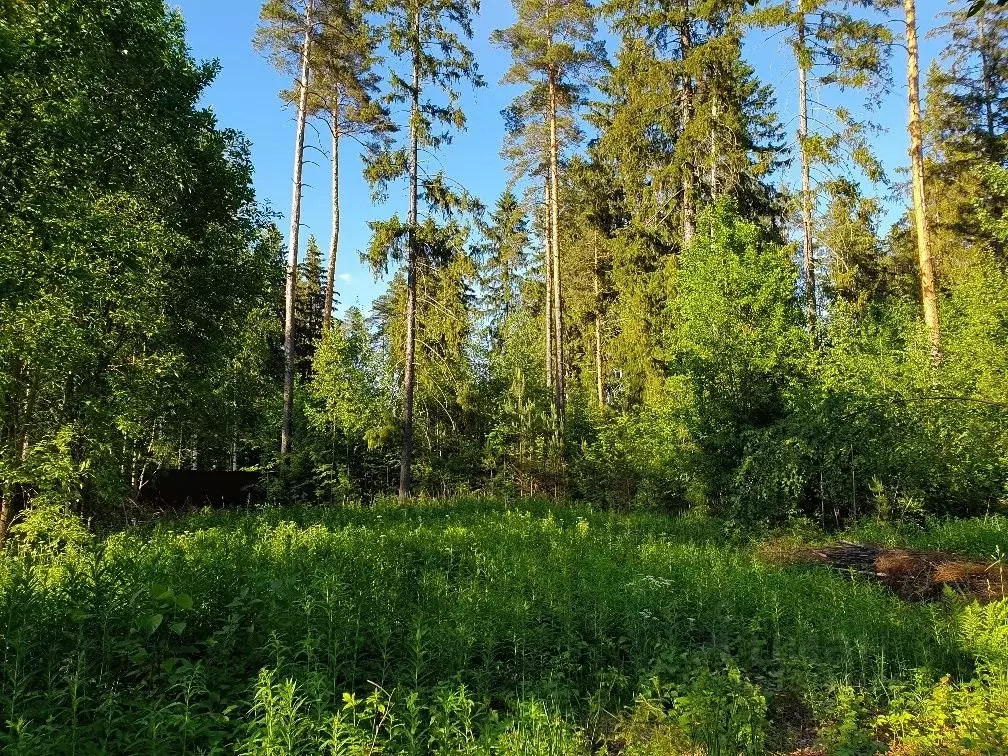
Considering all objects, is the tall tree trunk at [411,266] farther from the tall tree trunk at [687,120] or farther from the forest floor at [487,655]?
the forest floor at [487,655]

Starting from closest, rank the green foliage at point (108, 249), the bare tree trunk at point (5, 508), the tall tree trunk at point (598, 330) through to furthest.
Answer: the green foliage at point (108, 249) < the bare tree trunk at point (5, 508) < the tall tree trunk at point (598, 330)

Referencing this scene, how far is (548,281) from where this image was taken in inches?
863

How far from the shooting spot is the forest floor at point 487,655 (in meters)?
3.16

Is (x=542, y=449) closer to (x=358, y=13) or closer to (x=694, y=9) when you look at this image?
(x=694, y=9)

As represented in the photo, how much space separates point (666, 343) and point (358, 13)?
1366 cm

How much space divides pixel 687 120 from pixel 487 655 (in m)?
16.5

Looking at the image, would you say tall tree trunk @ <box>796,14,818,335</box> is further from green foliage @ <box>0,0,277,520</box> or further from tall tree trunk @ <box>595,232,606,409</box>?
green foliage @ <box>0,0,277,520</box>

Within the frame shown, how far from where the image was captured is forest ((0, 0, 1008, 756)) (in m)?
3.74

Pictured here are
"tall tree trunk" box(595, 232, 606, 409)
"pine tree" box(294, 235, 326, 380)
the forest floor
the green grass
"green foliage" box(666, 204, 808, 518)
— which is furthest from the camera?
"pine tree" box(294, 235, 326, 380)

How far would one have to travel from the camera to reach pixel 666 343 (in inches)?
674

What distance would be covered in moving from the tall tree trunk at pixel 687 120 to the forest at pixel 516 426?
9 centimetres

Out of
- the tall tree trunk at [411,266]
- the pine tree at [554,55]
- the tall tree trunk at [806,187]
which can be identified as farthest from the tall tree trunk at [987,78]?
the tall tree trunk at [411,266]

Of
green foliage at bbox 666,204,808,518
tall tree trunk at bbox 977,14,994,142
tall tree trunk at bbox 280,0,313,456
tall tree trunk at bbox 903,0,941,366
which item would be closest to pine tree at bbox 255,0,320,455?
tall tree trunk at bbox 280,0,313,456

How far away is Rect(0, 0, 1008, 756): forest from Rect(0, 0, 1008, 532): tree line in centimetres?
10
